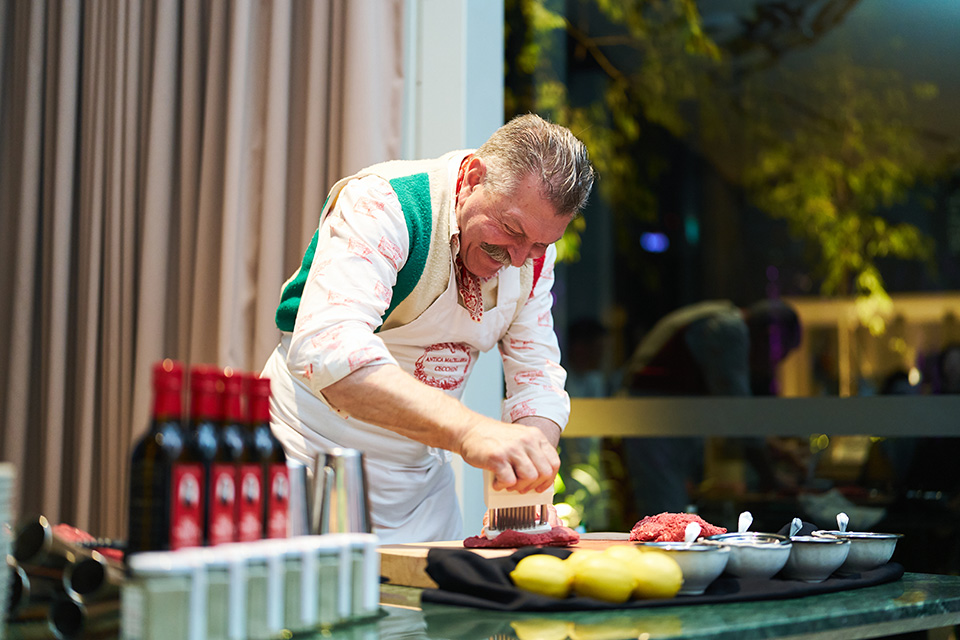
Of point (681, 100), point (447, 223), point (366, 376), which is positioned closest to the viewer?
point (366, 376)

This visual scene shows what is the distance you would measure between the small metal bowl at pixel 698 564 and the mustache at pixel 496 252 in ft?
2.44

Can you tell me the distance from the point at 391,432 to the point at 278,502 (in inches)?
38.6

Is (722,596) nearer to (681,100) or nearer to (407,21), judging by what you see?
(407,21)

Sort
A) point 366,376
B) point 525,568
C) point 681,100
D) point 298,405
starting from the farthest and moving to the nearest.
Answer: point 681,100 < point 298,405 < point 366,376 < point 525,568

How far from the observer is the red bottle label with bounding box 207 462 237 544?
3.00ft

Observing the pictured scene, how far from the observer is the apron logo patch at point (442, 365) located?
1.92 meters

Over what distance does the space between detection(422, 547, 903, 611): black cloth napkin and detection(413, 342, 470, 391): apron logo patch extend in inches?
26.9

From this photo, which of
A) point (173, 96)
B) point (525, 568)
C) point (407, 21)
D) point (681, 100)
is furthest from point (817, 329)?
point (525, 568)

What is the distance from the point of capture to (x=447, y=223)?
1807mm

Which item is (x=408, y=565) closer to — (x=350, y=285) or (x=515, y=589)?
(x=515, y=589)

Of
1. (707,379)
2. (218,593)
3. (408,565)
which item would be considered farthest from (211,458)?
(707,379)

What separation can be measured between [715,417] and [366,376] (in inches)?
73.5

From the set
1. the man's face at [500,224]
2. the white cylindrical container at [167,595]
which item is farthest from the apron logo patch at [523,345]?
the white cylindrical container at [167,595]

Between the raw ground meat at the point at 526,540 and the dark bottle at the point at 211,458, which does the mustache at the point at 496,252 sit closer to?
the raw ground meat at the point at 526,540
